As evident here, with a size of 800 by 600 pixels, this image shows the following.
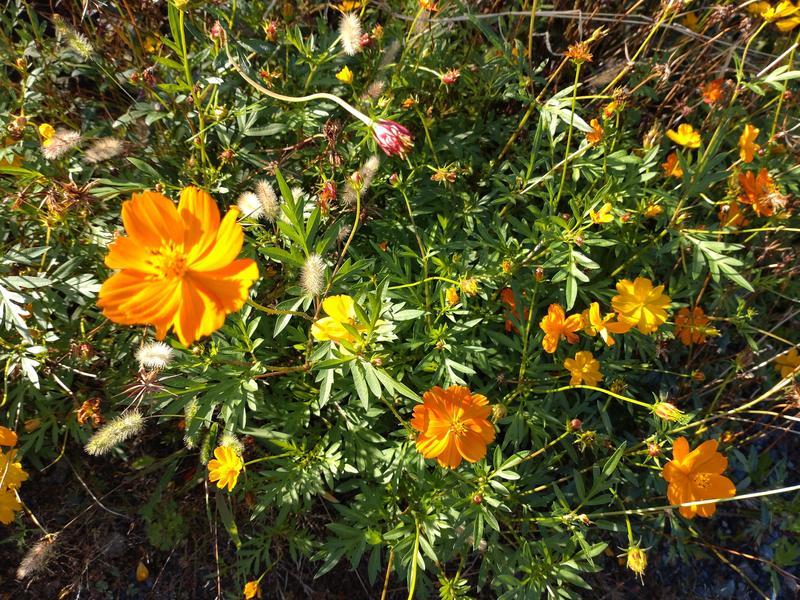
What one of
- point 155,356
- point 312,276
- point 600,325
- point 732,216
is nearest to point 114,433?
point 155,356

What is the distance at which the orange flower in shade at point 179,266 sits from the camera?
1233mm

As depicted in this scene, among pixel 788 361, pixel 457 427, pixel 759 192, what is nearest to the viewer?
pixel 457 427

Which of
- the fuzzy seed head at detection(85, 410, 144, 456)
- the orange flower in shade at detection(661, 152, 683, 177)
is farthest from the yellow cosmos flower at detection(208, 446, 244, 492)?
the orange flower in shade at detection(661, 152, 683, 177)

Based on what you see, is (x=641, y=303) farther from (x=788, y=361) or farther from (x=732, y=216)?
(x=788, y=361)

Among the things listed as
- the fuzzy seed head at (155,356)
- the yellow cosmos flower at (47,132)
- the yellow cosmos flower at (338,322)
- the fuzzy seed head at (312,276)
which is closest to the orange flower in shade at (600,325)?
the yellow cosmos flower at (338,322)

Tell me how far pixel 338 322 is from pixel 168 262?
46 centimetres

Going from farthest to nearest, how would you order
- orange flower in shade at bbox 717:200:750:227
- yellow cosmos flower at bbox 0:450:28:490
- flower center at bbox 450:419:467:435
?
orange flower in shade at bbox 717:200:750:227
yellow cosmos flower at bbox 0:450:28:490
flower center at bbox 450:419:467:435

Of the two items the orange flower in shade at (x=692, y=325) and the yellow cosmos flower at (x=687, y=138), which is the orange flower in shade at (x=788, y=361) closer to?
the orange flower in shade at (x=692, y=325)

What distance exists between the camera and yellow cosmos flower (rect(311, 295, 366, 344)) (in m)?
1.53

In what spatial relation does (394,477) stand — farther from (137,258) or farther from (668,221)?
(668,221)

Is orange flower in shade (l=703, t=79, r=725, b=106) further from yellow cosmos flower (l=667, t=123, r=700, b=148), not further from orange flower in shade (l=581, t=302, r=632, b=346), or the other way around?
orange flower in shade (l=581, t=302, r=632, b=346)

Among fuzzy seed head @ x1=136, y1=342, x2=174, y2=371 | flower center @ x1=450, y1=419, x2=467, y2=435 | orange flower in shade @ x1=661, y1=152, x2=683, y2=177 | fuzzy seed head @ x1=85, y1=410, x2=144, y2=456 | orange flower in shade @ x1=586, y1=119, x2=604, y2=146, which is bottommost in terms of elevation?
fuzzy seed head @ x1=85, y1=410, x2=144, y2=456

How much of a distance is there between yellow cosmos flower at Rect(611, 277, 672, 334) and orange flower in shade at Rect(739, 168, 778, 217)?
44 centimetres

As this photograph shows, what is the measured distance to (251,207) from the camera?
166 centimetres
